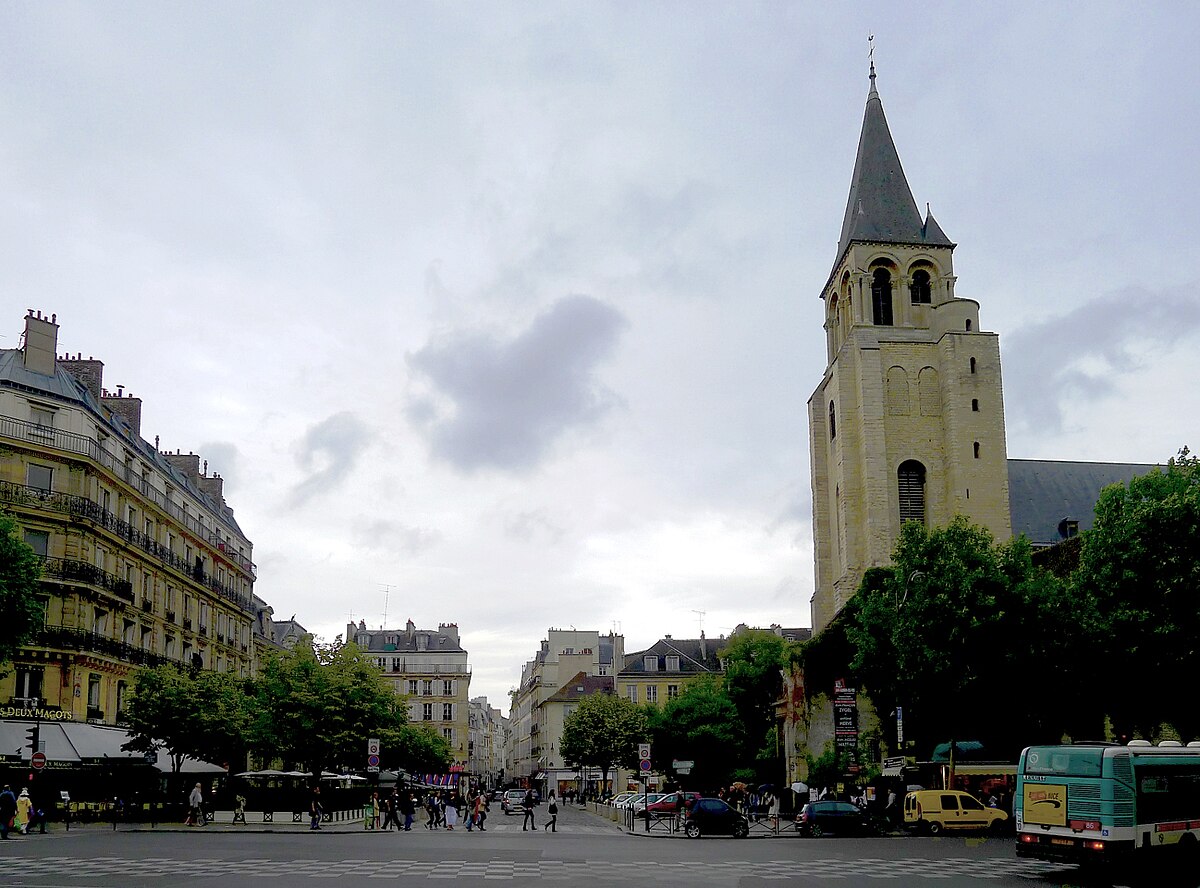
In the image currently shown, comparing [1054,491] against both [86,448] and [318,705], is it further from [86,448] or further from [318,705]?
[86,448]

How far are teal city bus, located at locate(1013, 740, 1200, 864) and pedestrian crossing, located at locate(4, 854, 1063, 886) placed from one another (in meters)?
1.47

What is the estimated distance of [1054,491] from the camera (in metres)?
75.8

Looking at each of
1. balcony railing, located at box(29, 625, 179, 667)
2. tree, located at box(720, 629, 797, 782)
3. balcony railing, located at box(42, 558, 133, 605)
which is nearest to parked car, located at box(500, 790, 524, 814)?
tree, located at box(720, 629, 797, 782)

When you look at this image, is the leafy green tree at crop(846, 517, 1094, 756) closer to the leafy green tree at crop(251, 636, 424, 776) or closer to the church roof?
the leafy green tree at crop(251, 636, 424, 776)

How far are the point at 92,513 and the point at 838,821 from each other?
30.3 meters

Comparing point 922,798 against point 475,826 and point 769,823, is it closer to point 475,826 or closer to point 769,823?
point 769,823

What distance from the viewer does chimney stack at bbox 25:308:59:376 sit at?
4569 cm

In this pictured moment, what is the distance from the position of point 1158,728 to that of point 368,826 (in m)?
29.1

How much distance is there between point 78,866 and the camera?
76.2 ft

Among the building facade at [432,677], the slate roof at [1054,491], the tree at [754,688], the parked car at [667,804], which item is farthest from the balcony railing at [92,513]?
the building facade at [432,677]

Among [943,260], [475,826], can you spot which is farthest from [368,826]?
[943,260]

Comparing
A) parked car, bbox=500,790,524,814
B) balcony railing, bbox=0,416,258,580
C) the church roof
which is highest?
the church roof

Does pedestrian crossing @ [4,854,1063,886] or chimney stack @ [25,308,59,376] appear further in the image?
chimney stack @ [25,308,59,376]

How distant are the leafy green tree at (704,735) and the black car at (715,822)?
32.6 m
